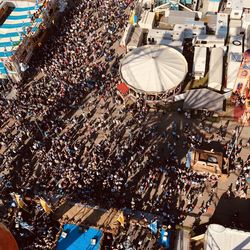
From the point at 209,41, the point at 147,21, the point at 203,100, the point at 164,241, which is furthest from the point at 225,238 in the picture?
the point at 147,21

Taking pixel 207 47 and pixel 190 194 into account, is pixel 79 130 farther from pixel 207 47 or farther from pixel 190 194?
pixel 207 47

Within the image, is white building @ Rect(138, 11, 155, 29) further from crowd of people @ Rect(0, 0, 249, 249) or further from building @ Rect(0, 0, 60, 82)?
building @ Rect(0, 0, 60, 82)

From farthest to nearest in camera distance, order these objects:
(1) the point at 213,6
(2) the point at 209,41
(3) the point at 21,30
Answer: (1) the point at 213,6 < (3) the point at 21,30 < (2) the point at 209,41

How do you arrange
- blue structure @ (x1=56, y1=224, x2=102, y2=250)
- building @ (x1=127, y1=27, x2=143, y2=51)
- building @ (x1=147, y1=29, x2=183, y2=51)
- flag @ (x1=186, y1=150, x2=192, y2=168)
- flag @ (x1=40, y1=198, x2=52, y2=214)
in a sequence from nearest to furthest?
blue structure @ (x1=56, y1=224, x2=102, y2=250) → flag @ (x1=40, y1=198, x2=52, y2=214) → flag @ (x1=186, y1=150, x2=192, y2=168) → building @ (x1=147, y1=29, x2=183, y2=51) → building @ (x1=127, y1=27, x2=143, y2=51)

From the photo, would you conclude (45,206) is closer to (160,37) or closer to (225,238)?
(225,238)

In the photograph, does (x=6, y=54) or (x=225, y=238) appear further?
(x=6, y=54)

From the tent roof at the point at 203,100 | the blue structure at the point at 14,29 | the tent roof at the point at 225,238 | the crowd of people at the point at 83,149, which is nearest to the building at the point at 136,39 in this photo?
the crowd of people at the point at 83,149

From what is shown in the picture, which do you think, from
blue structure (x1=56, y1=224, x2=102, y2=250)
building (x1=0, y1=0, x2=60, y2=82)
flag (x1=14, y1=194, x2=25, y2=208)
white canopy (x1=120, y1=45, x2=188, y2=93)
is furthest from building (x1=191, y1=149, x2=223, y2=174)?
building (x1=0, y1=0, x2=60, y2=82)
